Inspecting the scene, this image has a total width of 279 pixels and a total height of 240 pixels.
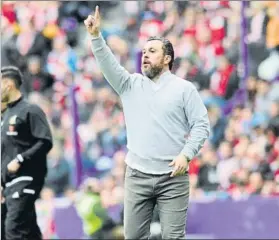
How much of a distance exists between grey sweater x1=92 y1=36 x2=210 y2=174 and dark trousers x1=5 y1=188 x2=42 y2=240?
6.47 feet

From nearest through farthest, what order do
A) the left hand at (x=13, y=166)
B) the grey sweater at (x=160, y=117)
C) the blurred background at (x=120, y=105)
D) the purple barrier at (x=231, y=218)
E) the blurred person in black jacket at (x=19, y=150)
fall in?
the grey sweater at (x=160, y=117)
the left hand at (x=13, y=166)
the blurred person in black jacket at (x=19, y=150)
the purple barrier at (x=231, y=218)
the blurred background at (x=120, y=105)

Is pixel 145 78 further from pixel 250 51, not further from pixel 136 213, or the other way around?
pixel 250 51

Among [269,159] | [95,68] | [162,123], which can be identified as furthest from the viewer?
[95,68]

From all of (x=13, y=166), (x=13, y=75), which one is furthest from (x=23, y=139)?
(x=13, y=75)

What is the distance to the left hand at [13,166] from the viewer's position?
10368 mm

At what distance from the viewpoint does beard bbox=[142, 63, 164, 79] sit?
892 cm

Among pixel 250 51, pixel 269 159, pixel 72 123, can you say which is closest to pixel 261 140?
pixel 269 159

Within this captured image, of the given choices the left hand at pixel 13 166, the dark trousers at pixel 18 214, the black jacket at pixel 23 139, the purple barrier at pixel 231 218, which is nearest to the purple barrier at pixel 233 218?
the purple barrier at pixel 231 218

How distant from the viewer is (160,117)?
8.91 m

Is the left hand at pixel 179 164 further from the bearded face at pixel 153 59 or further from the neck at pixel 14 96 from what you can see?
the neck at pixel 14 96

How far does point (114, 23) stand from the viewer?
17.9 metres

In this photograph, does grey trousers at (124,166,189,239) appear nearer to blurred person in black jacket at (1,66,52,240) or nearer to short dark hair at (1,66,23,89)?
blurred person in black jacket at (1,66,52,240)

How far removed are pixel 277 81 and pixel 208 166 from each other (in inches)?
63.4

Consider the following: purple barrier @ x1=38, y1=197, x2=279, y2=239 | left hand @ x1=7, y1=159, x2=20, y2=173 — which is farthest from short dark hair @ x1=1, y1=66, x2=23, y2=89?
purple barrier @ x1=38, y1=197, x2=279, y2=239
